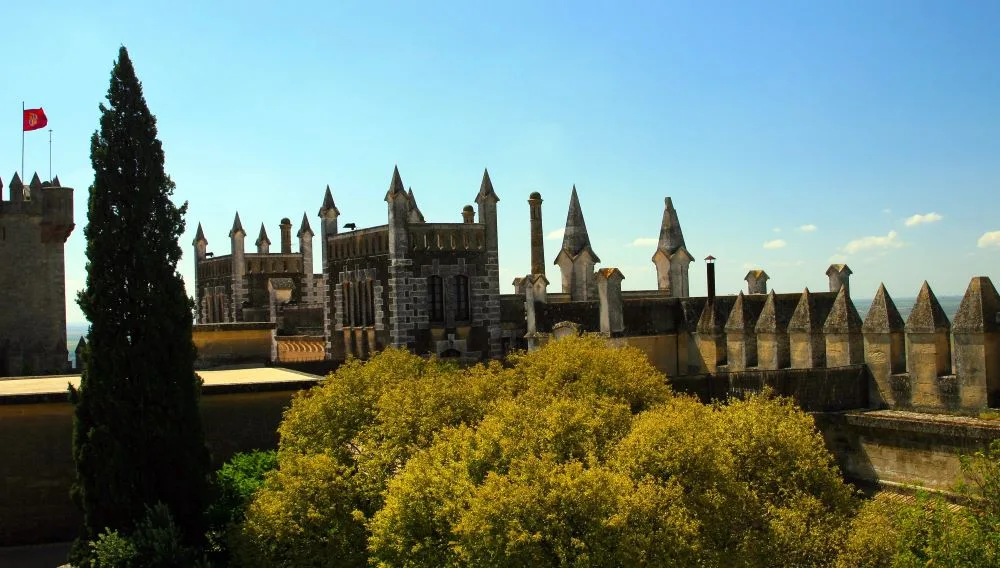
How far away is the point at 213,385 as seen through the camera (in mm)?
21719

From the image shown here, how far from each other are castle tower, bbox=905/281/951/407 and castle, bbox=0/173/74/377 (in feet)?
98.1

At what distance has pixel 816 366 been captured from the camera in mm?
26516

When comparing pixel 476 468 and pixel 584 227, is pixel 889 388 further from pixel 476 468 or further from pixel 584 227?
pixel 584 227

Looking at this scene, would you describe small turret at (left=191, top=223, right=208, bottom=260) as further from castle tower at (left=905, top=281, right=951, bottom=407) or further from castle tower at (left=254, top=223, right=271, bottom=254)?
castle tower at (left=905, top=281, right=951, bottom=407)

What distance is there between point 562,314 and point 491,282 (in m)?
5.78

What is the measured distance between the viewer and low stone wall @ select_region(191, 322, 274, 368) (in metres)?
33.4

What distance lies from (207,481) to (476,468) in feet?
19.2

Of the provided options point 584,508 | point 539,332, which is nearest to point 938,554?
point 584,508

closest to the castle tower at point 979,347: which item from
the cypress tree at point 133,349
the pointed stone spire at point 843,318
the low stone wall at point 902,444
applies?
the low stone wall at point 902,444

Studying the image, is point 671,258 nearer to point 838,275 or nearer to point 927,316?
point 838,275

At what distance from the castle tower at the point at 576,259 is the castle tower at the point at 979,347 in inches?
721

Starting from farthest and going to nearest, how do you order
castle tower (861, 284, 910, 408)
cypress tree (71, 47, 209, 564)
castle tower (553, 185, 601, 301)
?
castle tower (553, 185, 601, 301), castle tower (861, 284, 910, 408), cypress tree (71, 47, 209, 564)

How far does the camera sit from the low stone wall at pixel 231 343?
3338cm

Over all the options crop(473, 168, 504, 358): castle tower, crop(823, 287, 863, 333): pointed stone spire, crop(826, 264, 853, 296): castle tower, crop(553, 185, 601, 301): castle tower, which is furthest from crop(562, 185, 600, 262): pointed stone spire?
A: crop(823, 287, 863, 333): pointed stone spire
